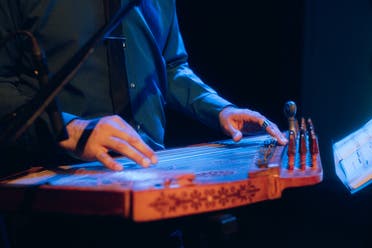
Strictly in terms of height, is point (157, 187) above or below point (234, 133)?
above

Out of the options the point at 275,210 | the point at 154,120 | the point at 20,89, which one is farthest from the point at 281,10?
the point at 20,89

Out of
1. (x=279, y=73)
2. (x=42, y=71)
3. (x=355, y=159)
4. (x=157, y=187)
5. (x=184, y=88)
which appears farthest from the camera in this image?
(x=279, y=73)

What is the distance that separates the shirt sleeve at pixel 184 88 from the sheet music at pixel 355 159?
0.66m

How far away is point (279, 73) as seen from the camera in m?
3.47

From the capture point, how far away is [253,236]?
3.41 m

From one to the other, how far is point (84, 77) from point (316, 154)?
986 mm

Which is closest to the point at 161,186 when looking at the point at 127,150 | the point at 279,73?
the point at 127,150

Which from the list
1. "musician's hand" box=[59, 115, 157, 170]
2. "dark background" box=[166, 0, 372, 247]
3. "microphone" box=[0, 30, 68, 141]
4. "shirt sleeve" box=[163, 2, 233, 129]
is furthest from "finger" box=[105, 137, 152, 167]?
"dark background" box=[166, 0, 372, 247]

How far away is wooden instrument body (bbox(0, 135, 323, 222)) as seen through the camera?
89cm

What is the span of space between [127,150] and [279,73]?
2583 millimetres

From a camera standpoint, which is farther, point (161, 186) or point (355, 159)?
point (355, 159)

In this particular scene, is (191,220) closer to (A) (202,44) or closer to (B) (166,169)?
(B) (166,169)

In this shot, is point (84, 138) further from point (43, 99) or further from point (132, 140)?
point (43, 99)

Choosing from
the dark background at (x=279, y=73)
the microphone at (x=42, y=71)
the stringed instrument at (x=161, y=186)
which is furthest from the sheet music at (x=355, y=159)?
the microphone at (x=42, y=71)
